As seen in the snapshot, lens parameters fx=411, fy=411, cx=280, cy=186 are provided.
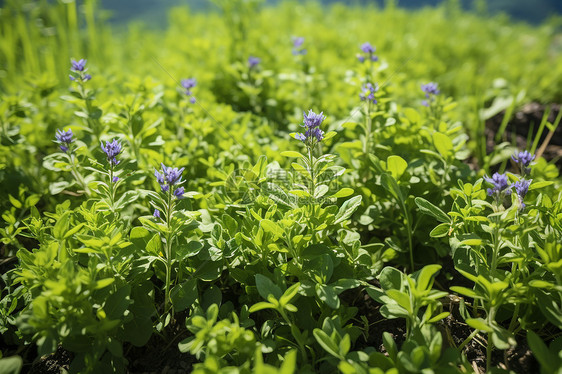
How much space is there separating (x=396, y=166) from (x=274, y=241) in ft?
2.01

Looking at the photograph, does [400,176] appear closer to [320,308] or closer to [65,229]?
[320,308]

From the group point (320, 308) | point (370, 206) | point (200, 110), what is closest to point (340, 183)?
point (370, 206)

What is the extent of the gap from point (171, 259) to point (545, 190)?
1.62 meters

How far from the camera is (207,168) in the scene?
2.13m

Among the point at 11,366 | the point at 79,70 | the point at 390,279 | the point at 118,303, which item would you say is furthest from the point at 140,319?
the point at 79,70

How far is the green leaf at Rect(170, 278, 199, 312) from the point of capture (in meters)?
1.43

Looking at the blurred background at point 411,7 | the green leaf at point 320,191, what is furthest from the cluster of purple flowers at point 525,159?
the blurred background at point 411,7

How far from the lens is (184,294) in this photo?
4.75ft

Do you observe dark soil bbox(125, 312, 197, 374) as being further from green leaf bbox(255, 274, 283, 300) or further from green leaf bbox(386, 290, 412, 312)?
green leaf bbox(386, 290, 412, 312)

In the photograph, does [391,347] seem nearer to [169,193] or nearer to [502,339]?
[502,339]

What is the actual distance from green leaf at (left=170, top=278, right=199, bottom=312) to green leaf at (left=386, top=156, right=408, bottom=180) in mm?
913

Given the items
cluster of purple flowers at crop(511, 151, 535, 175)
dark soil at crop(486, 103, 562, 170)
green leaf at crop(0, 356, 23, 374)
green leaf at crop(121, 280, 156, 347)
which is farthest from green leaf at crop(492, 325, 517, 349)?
dark soil at crop(486, 103, 562, 170)

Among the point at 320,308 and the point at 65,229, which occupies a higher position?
the point at 65,229

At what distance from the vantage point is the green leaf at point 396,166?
5.57ft
